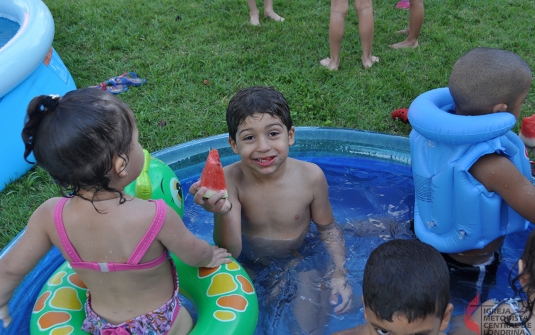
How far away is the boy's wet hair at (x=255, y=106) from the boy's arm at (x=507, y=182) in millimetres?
Answer: 1190

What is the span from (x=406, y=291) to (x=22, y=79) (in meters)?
4.28

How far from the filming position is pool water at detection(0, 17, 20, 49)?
22.9 ft

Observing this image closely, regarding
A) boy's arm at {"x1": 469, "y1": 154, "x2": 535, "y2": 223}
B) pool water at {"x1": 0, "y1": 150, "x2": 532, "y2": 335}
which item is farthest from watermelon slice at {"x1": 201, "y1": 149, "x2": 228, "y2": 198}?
boy's arm at {"x1": 469, "y1": 154, "x2": 535, "y2": 223}

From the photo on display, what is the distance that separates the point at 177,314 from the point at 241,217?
93 centimetres

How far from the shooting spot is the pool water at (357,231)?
3521 mm

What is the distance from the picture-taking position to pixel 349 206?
4.51m

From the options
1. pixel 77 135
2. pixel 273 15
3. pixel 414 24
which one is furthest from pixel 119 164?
pixel 273 15

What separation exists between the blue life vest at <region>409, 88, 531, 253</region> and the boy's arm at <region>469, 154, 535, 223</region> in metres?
0.05

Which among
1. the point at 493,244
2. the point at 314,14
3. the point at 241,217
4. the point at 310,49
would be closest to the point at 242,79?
the point at 310,49

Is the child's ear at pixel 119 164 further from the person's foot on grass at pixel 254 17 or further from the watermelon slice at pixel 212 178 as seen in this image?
the person's foot on grass at pixel 254 17

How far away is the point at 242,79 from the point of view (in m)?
6.06

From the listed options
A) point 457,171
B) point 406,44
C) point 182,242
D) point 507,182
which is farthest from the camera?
point 406,44

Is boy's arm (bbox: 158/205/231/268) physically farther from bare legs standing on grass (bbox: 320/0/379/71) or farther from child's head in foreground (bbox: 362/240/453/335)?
bare legs standing on grass (bbox: 320/0/379/71)

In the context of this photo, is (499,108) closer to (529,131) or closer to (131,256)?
(529,131)
